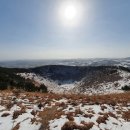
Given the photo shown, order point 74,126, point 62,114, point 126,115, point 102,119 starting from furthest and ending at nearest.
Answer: point 126,115, point 62,114, point 102,119, point 74,126

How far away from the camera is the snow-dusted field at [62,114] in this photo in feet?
45.6

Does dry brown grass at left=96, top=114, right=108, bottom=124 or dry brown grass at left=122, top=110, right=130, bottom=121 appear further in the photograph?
dry brown grass at left=122, top=110, right=130, bottom=121

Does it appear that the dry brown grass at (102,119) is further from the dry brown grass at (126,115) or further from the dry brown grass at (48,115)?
the dry brown grass at (48,115)

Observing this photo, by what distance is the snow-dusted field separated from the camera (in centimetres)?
1391

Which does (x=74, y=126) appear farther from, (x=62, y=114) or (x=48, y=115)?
(x=48, y=115)

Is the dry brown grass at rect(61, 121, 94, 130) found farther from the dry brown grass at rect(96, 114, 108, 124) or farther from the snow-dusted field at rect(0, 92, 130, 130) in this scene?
the dry brown grass at rect(96, 114, 108, 124)

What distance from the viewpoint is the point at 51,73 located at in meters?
196

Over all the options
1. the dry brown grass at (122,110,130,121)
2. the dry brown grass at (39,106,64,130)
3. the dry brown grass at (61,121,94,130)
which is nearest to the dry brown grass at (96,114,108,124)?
the dry brown grass at (61,121,94,130)

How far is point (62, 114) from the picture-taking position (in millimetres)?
15242

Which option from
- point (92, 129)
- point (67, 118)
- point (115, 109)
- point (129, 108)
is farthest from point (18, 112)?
point (129, 108)

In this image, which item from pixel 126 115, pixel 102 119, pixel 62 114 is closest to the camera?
pixel 102 119

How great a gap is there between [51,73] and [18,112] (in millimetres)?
180486

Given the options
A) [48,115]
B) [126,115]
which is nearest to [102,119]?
[126,115]

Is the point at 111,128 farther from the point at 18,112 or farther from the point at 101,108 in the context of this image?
the point at 18,112
